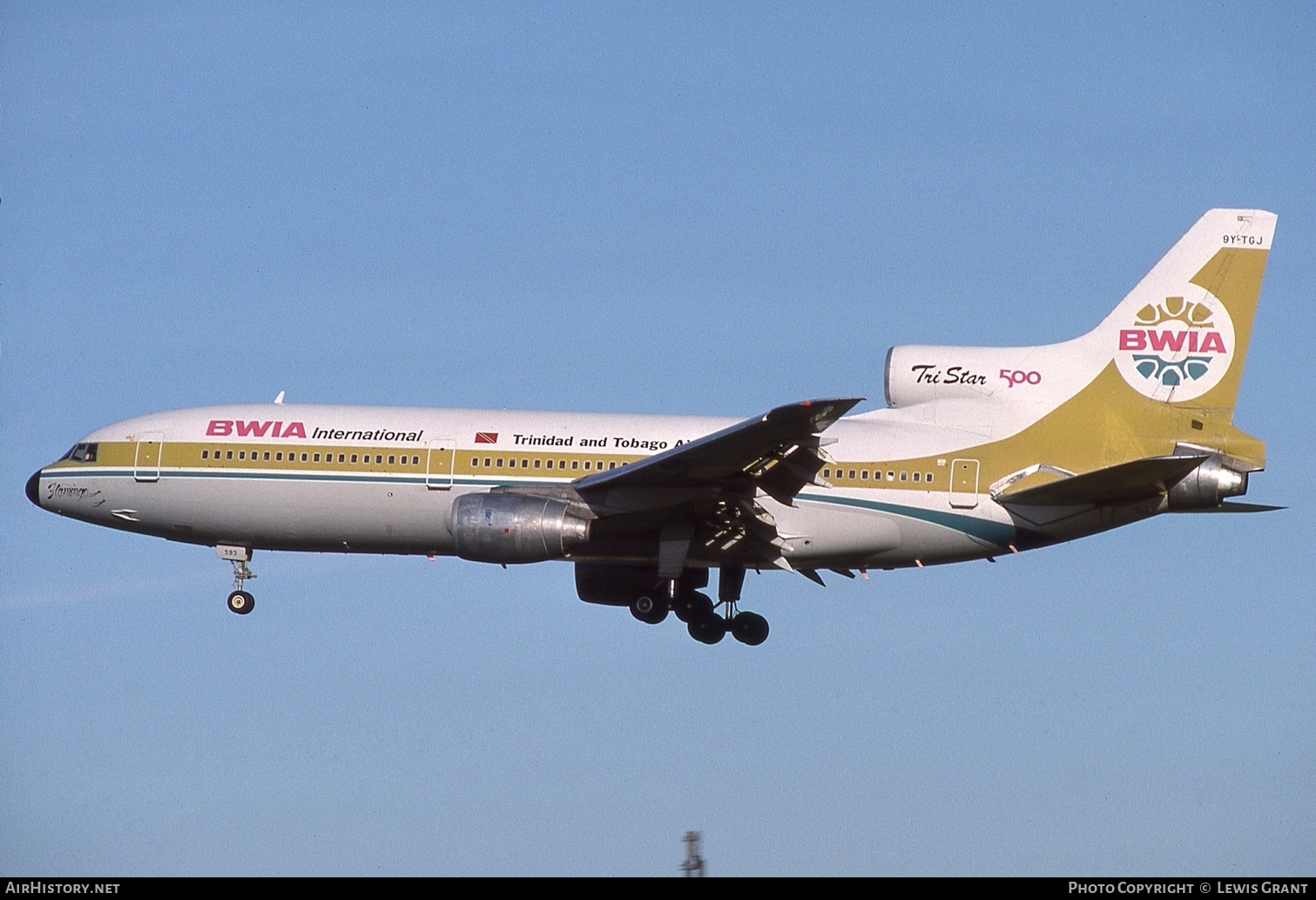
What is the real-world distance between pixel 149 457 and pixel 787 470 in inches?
578

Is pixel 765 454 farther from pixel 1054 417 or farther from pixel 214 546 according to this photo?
pixel 214 546

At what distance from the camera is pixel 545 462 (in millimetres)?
37500

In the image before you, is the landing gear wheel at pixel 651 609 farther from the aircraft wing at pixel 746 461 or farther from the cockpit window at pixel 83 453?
the cockpit window at pixel 83 453

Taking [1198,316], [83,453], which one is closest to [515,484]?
[83,453]

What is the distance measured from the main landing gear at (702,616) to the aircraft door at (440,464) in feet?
17.1

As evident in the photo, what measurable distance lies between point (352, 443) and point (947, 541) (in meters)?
13.0

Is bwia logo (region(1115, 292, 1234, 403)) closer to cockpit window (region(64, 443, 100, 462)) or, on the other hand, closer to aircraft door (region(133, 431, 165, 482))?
aircraft door (region(133, 431, 165, 482))

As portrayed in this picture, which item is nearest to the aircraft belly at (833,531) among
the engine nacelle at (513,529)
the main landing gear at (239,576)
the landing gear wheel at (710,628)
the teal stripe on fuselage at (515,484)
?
the teal stripe on fuselage at (515,484)

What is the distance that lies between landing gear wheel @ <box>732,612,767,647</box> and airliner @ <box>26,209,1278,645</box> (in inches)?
2.1

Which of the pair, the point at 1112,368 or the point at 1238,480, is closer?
the point at 1238,480

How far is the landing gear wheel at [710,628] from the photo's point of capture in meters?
39.2

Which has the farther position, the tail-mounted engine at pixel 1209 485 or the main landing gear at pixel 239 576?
the main landing gear at pixel 239 576
